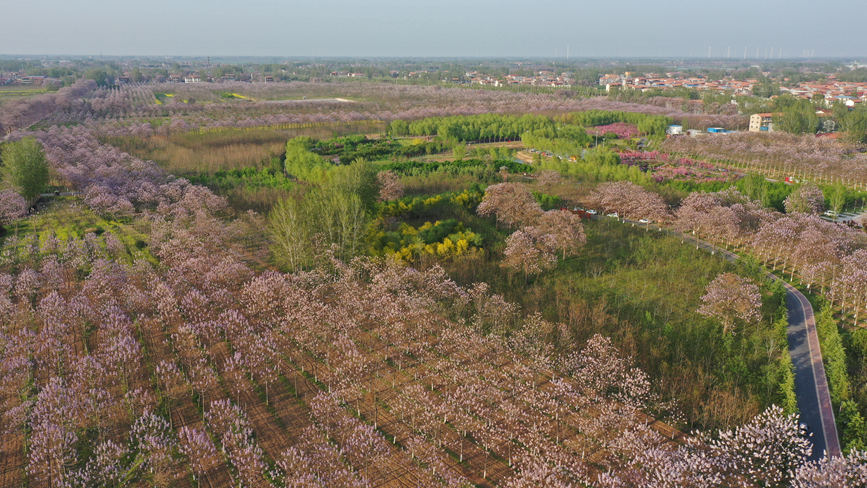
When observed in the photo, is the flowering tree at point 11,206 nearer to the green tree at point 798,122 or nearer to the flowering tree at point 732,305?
the flowering tree at point 732,305

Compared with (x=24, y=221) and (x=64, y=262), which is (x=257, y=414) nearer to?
(x=64, y=262)

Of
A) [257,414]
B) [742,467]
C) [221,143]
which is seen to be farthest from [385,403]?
[221,143]

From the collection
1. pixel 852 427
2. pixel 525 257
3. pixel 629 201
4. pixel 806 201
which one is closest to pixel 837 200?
pixel 806 201

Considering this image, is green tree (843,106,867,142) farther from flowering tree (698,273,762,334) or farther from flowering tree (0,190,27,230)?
flowering tree (0,190,27,230)

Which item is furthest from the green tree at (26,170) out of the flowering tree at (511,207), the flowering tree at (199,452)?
the flowering tree at (511,207)

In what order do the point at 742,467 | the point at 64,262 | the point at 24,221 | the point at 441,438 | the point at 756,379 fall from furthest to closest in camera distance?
the point at 24,221 < the point at 64,262 < the point at 756,379 < the point at 441,438 < the point at 742,467

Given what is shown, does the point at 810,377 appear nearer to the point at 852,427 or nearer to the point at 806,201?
the point at 852,427
